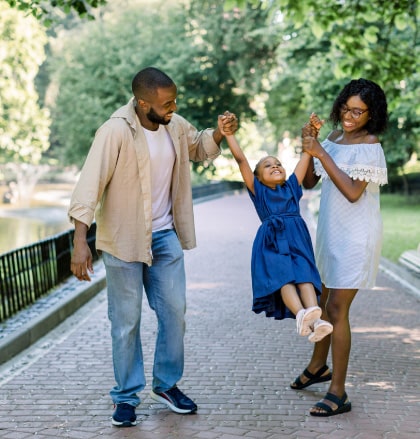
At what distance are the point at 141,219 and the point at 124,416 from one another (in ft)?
3.81

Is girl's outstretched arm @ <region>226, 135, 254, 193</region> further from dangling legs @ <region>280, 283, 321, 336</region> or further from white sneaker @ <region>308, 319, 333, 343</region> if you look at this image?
white sneaker @ <region>308, 319, 333, 343</region>

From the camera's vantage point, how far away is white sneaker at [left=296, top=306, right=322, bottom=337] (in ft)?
15.4

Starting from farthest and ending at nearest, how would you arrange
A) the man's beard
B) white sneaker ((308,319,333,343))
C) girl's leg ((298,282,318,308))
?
girl's leg ((298,282,318,308)) < the man's beard < white sneaker ((308,319,333,343))

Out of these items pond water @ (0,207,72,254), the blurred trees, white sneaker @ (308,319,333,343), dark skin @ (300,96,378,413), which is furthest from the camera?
the blurred trees

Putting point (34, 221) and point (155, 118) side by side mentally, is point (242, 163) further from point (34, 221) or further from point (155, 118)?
point (34, 221)

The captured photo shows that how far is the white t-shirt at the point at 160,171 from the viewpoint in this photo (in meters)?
4.95

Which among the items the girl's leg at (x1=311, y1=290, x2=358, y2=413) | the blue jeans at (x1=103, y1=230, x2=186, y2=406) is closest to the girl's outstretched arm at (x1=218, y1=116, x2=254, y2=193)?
the blue jeans at (x1=103, y1=230, x2=186, y2=406)

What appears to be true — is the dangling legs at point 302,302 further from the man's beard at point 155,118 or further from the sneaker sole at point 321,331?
the man's beard at point 155,118

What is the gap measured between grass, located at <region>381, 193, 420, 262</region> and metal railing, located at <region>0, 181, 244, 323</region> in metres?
5.77

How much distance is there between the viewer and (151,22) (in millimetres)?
39844

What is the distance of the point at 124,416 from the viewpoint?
4.97m

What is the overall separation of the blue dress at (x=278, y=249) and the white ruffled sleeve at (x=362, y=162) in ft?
1.02

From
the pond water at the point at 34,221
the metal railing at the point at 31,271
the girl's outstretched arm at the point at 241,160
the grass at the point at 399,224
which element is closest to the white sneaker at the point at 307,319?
the girl's outstretched arm at the point at 241,160

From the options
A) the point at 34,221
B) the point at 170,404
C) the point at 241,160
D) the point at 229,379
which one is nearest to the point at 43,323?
the point at 229,379
